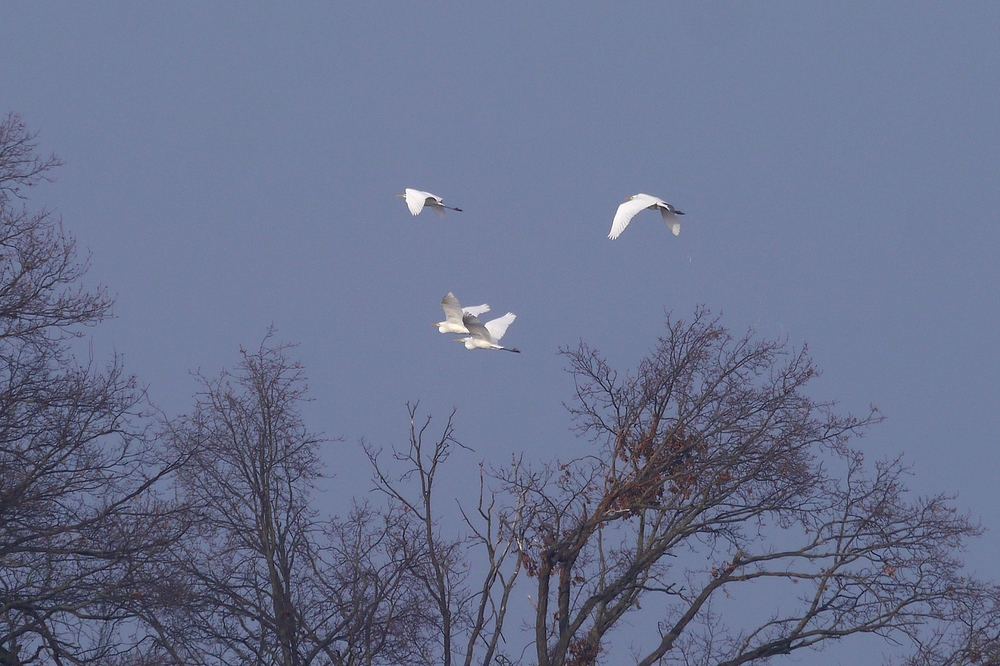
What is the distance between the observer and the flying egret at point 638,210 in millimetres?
20172

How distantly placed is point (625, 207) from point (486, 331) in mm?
2912

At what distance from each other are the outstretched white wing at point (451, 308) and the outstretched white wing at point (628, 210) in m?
2.63

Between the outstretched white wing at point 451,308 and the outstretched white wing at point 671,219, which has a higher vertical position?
the outstretched white wing at point 671,219

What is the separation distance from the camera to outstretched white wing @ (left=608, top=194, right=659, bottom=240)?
2002cm

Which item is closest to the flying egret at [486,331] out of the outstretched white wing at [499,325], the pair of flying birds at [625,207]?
the outstretched white wing at [499,325]

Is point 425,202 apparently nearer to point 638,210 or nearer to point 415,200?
point 415,200

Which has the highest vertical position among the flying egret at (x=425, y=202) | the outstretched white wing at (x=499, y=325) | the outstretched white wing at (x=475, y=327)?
the flying egret at (x=425, y=202)

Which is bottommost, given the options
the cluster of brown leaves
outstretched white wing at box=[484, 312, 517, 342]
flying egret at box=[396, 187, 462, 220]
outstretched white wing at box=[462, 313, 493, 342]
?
the cluster of brown leaves

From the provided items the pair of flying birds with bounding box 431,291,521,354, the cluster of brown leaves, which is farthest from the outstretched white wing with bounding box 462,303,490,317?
the cluster of brown leaves

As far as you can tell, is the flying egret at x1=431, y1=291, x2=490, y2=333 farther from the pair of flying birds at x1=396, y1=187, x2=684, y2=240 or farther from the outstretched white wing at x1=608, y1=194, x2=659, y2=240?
the outstretched white wing at x1=608, y1=194, x2=659, y2=240

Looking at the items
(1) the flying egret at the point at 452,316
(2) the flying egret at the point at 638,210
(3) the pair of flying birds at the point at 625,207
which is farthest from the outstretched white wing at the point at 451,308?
(2) the flying egret at the point at 638,210

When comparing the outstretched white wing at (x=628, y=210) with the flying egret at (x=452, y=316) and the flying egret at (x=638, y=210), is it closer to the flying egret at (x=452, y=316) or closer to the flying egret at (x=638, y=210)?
the flying egret at (x=638, y=210)

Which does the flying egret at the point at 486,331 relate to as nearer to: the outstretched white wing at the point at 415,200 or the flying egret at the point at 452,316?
the flying egret at the point at 452,316

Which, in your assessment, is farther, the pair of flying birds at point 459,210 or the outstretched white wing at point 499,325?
the outstretched white wing at point 499,325
